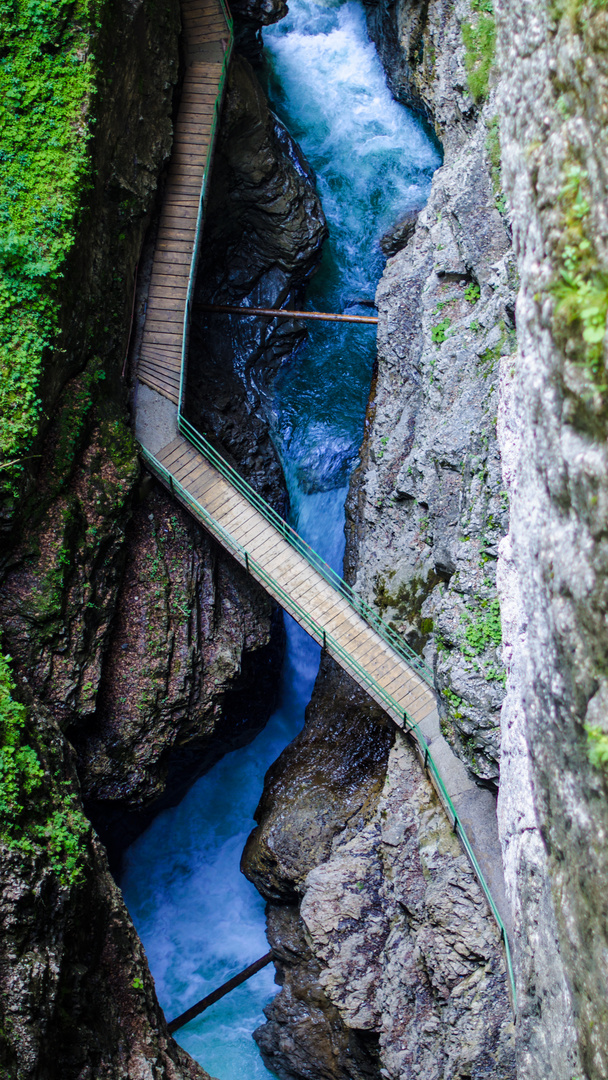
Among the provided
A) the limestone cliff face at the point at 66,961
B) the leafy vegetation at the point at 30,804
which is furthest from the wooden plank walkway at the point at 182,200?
the limestone cliff face at the point at 66,961

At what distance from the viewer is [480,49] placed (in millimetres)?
11664

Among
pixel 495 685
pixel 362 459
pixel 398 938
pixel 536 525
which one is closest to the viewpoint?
pixel 536 525

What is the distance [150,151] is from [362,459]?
22.3 ft

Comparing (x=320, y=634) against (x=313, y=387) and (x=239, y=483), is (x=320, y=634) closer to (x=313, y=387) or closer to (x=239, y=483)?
(x=239, y=483)

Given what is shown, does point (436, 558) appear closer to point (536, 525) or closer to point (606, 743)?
point (536, 525)

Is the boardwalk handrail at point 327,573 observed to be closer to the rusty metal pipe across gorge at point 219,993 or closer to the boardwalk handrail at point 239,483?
the boardwalk handrail at point 239,483

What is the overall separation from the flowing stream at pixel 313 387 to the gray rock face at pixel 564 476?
9.99 meters

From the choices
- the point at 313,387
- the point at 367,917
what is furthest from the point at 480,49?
the point at 367,917

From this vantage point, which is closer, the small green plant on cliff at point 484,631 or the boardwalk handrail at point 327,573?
the small green plant on cliff at point 484,631

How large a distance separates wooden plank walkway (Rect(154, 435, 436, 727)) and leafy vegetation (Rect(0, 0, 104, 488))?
3.01 meters

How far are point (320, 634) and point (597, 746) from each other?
8.28 m

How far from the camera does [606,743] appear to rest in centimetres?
425

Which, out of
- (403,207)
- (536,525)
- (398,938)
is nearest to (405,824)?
(398,938)

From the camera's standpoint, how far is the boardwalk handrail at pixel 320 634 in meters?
11.3
